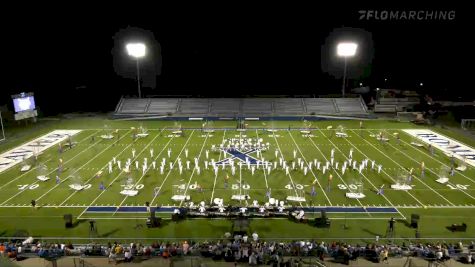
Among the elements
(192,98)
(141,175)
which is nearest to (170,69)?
(192,98)

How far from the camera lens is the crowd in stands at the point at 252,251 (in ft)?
44.2

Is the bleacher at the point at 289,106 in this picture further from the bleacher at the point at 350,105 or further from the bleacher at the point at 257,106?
the bleacher at the point at 350,105

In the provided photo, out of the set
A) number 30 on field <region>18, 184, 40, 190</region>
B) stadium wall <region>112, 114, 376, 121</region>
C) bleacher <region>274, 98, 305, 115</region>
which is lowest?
number 30 on field <region>18, 184, 40, 190</region>

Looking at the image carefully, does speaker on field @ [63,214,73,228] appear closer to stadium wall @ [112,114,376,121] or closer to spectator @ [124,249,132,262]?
spectator @ [124,249,132,262]

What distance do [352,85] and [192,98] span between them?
21.1 metres

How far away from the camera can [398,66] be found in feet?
165

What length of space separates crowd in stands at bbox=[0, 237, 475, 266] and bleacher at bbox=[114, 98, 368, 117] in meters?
29.1

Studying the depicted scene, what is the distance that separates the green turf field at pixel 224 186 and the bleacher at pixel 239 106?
927 centimetres

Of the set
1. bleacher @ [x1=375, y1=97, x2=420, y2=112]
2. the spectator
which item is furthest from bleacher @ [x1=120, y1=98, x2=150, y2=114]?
the spectator

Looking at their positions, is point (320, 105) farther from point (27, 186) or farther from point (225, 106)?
point (27, 186)

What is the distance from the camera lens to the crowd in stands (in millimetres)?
13469

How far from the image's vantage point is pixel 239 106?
1758 inches

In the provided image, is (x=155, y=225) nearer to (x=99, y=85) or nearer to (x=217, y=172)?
(x=217, y=172)

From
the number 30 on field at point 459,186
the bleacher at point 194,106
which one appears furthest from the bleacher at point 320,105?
the number 30 on field at point 459,186
